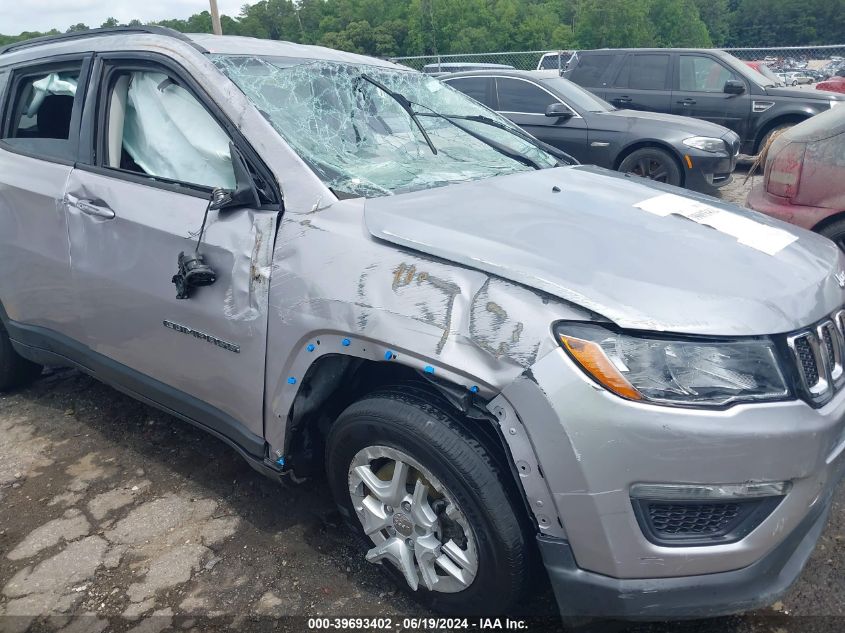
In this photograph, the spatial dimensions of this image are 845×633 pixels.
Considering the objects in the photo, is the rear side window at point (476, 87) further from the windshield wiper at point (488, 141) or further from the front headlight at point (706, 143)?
the windshield wiper at point (488, 141)

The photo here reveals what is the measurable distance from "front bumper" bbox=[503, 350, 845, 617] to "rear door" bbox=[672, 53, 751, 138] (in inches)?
354

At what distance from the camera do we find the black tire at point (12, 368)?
11.9 ft

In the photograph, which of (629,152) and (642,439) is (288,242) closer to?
(642,439)

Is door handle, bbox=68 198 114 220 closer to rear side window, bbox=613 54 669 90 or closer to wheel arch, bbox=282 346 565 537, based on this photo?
wheel arch, bbox=282 346 565 537

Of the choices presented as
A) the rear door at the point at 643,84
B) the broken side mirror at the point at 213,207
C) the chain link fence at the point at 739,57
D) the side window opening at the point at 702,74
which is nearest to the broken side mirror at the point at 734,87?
the side window opening at the point at 702,74

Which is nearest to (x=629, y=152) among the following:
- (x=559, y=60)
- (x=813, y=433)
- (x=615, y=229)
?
(x=615, y=229)

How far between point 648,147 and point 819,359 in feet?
21.3

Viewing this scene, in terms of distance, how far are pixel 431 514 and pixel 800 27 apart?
91.0 m

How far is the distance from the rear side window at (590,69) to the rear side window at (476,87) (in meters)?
2.35

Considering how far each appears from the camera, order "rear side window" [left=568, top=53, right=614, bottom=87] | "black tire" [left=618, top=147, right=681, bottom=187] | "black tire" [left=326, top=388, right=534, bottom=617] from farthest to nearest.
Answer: "rear side window" [left=568, top=53, right=614, bottom=87]
"black tire" [left=618, top=147, right=681, bottom=187]
"black tire" [left=326, top=388, right=534, bottom=617]

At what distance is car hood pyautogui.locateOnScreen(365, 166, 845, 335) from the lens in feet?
5.62

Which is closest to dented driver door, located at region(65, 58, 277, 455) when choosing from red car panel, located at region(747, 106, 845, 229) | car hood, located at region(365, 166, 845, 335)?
car hood, located at region(365, 166, 845, 335)

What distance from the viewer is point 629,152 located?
7836 mm

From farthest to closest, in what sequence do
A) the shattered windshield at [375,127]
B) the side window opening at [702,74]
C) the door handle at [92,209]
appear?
the side window opening at [702,74], the door handle at [92,209], the shattered windshield at [375,127]
